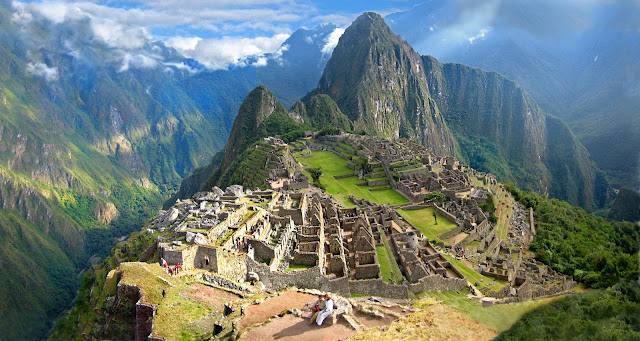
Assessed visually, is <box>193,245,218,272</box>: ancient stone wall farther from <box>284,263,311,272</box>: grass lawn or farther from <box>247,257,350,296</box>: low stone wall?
<box>284,263,311,272</box>: grass lawn

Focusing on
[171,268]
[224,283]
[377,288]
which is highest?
[171,268]

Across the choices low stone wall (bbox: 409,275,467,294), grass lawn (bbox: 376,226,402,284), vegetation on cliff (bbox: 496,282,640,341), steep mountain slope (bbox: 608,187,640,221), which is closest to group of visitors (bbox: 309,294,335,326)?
vegetation on cliff (bbox: 496,282,640,341)

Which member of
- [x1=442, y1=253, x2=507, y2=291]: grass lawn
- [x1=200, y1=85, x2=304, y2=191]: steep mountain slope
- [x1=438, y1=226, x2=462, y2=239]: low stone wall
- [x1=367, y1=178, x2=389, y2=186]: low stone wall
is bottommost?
[x1=442, y1=253, x2=507, y2=291]: grass lawn

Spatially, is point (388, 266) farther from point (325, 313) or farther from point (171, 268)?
point (325, 313)

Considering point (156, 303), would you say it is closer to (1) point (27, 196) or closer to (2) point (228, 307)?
(2) point (228, 307)

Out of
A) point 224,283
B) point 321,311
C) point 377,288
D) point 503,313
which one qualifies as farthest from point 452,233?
point 503,313
